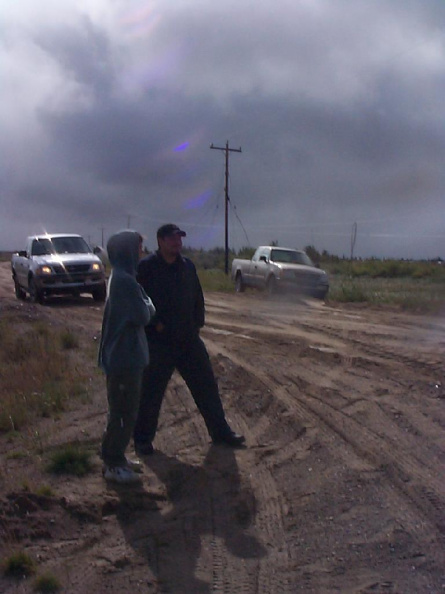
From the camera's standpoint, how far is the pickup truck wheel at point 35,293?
19922mm

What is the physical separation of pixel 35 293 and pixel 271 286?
7.16m

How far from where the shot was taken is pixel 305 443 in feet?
21.4

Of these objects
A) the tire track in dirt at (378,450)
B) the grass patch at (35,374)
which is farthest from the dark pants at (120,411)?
the grass patch at (35,374)

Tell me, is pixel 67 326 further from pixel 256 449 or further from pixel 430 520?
pixel 430 520

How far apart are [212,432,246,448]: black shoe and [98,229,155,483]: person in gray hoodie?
3.87ft

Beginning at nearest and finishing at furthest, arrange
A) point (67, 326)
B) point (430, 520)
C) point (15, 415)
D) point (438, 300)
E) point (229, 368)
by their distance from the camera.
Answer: point (430, 520) < point (15, 415) < point (229, 368) < point (67, 326) < point (438, 300)

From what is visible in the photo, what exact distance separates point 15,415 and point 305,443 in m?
3.16

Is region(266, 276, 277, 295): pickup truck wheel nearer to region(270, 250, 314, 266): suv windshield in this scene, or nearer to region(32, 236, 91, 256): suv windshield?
region(270, 250, 314, 266): suv windshield

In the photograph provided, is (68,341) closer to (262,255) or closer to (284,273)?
(284,273)

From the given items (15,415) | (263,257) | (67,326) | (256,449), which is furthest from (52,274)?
(256,449)

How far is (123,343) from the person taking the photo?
5.50m

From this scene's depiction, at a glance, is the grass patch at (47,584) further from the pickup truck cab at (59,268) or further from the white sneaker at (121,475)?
the pickup truck cab at (59,268)

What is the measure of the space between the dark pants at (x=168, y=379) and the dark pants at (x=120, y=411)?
31.0 inches

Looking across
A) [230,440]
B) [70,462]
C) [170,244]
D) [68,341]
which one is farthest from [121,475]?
[68,341]
